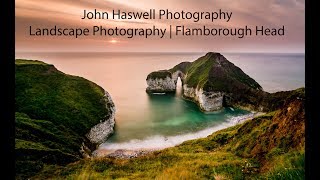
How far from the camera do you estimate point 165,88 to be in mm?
92812

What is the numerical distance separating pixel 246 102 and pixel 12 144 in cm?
7133

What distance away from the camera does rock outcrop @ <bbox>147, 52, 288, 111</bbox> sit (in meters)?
71.2

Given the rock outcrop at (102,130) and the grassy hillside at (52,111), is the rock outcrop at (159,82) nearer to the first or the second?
the grassy hillside at (52,111)

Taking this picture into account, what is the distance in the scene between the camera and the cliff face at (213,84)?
72.2 m

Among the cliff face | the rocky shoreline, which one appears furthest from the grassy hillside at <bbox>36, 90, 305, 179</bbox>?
the cliff face

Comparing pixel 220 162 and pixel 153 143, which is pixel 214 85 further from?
pixel 220 162

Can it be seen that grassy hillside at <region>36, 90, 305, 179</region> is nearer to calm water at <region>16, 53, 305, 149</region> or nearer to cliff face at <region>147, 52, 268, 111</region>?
calm water at <region>16, 53, 305, 149</region>

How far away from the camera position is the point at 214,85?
77125 mm

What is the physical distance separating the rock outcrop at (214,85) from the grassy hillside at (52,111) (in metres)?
25.7

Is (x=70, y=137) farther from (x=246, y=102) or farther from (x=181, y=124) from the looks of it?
(x=246, y=102)

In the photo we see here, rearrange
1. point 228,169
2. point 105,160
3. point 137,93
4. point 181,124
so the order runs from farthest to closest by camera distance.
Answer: point 137,93, point 181,124, point 105,160, point 228,169

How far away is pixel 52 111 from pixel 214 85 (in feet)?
134

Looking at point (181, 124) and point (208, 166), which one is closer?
point (208, 166)

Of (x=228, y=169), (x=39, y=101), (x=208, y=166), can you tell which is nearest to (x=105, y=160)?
(x=208, y=166)
